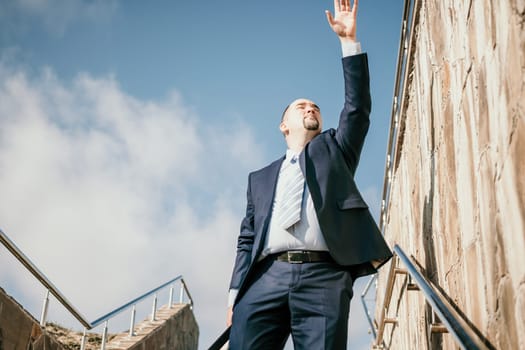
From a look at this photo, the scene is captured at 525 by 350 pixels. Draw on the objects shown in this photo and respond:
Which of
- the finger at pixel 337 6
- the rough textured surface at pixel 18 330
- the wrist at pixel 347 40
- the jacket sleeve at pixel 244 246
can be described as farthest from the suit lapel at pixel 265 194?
the rough textured surface at pixel 18 330

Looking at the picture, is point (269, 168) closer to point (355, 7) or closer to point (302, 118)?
point (302, 118)

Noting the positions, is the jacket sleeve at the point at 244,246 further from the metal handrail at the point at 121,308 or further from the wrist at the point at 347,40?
the metal handrail at the point at 121,308

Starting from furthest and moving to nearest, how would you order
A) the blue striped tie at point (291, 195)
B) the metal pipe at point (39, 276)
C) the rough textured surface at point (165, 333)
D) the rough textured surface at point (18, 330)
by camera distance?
the rough textured surface at point (165, 333), the metal pipe at point (39, 276), the rough textured surface at point (18, 330), the blue striped tie at point (291, 195)

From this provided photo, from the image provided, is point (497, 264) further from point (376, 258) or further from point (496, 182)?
point (376, 258)

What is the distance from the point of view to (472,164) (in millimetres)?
2166

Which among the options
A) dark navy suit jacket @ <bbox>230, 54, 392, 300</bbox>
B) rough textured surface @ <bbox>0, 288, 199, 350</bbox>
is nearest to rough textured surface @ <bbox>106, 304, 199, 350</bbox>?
rough textured surface @ <bbox>0, 288, 199, 350</bbox>

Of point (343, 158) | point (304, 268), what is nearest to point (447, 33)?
point (343, 158)

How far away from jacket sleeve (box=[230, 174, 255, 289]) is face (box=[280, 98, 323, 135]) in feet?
1.12

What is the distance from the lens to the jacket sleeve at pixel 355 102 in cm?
268

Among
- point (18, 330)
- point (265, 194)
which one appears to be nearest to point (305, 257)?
point (265, 194)

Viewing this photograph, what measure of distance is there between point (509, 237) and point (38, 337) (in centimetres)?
434

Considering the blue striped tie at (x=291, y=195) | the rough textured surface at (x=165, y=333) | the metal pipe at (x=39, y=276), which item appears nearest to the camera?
the blue striped tie at (x=291, y=195)

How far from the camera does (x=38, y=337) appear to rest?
498 centimetres

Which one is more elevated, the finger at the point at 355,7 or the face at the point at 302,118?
the finger at the point at 355,7
